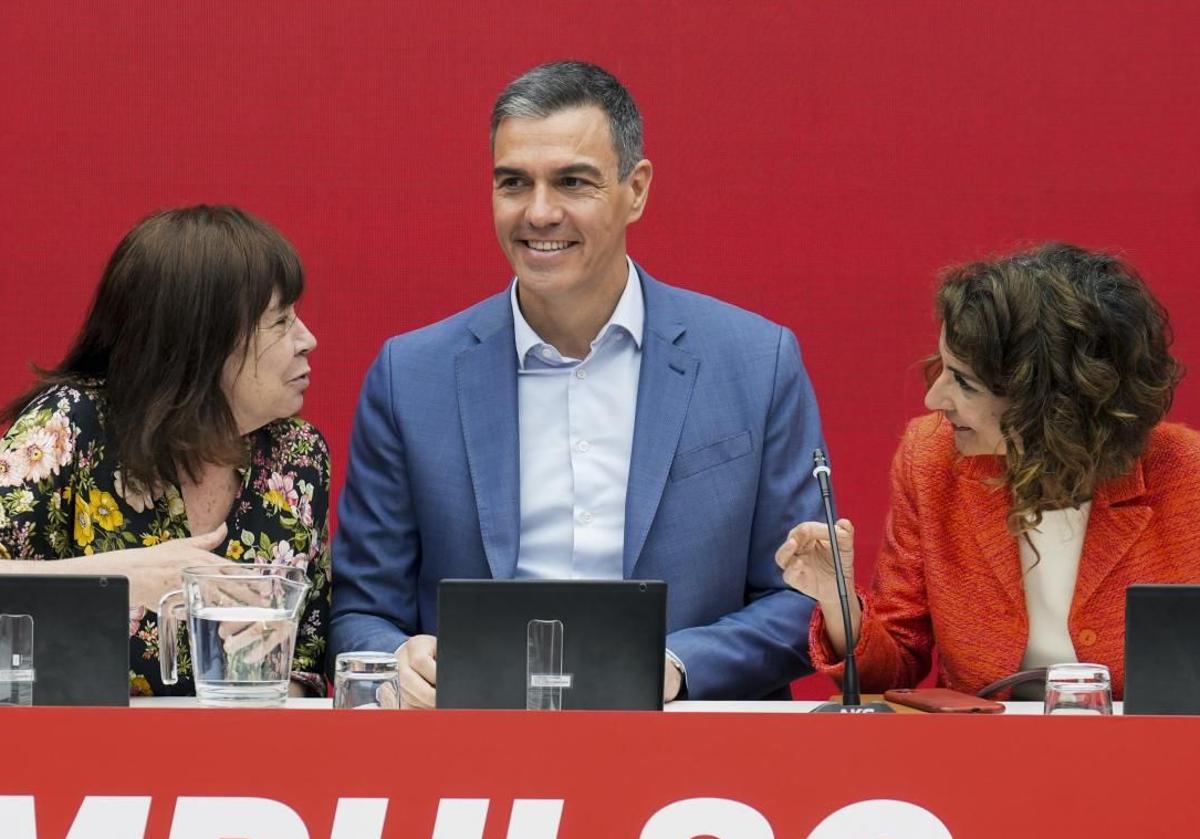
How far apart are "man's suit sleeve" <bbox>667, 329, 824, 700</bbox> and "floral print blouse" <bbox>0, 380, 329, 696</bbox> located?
498 millimetres

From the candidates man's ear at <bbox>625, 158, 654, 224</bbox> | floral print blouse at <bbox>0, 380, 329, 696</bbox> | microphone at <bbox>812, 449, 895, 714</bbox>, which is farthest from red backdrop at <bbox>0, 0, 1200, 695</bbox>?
microphone at <bbox>812, 449, 895, 714</bbox>

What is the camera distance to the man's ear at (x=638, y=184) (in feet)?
7.77

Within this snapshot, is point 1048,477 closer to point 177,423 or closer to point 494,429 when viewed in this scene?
point 494,429

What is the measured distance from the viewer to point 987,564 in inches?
88.4

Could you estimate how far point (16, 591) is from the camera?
5.18 feet

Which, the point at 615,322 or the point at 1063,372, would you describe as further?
the point at 615,322

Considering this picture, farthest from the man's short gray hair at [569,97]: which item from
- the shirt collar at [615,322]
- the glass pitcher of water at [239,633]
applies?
the glass pitcher of water at [239,633]

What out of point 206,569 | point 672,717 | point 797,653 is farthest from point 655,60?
point 672,717

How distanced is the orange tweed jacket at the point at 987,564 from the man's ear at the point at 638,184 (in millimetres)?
523

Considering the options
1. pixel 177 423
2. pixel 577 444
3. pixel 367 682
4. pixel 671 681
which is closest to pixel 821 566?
pixel 671 681

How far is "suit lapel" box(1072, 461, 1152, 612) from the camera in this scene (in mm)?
2199

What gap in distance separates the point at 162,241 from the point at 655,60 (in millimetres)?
1205

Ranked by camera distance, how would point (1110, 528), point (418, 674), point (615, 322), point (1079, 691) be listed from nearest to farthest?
point (1079, 691) → point (418, 674) → point (1110, 528) → point (615, 322)

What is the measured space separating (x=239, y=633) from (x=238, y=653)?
0.02 metres
